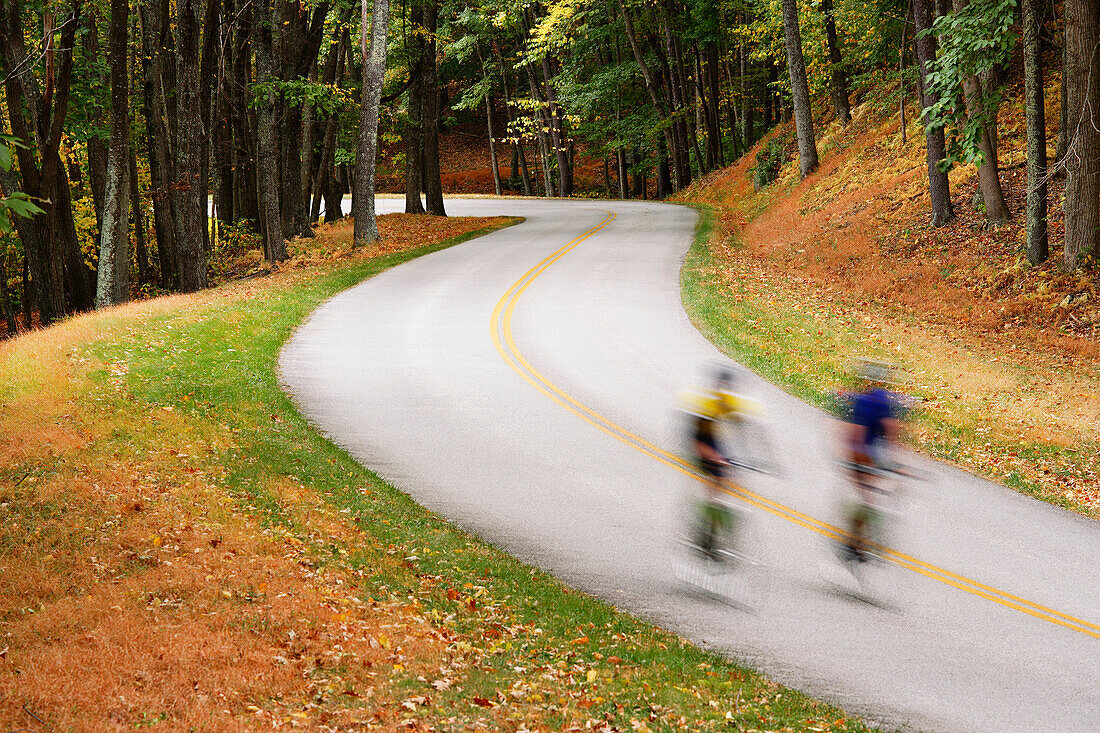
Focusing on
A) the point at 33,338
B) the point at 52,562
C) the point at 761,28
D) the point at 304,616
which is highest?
the point at 761,28

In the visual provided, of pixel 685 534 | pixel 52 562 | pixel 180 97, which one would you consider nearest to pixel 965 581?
pixel 685 534

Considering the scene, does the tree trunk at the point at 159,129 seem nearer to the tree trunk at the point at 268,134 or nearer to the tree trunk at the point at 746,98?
the tree trunk at the point at 268,134

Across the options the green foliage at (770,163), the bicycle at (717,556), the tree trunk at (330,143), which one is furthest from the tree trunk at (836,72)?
the bicycle at (717,556)

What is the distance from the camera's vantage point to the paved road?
6566 millimetres

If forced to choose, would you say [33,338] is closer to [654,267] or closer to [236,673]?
[236,673]

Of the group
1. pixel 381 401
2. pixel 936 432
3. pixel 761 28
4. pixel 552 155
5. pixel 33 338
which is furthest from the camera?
pixel 552 155

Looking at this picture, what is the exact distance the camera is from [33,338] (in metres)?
14.3

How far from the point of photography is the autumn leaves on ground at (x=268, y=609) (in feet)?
16.7

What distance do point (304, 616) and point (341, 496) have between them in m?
2.95

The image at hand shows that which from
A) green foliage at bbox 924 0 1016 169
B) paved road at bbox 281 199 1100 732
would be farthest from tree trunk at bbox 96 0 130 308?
green foliage at bbox 924 0 1016 169

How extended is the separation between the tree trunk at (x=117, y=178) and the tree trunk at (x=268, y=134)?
3.81 metres

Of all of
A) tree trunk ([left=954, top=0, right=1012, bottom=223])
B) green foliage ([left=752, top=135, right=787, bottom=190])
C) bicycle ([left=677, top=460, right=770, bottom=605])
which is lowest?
bicycle ([left=677, top=460, right=770, bottom=605])

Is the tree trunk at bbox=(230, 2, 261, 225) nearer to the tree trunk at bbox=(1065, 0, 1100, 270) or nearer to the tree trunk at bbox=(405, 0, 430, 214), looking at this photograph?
the tree trunk at bbox=(405, 0, 430, 214)

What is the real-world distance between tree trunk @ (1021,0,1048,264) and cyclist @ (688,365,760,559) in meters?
14.0
